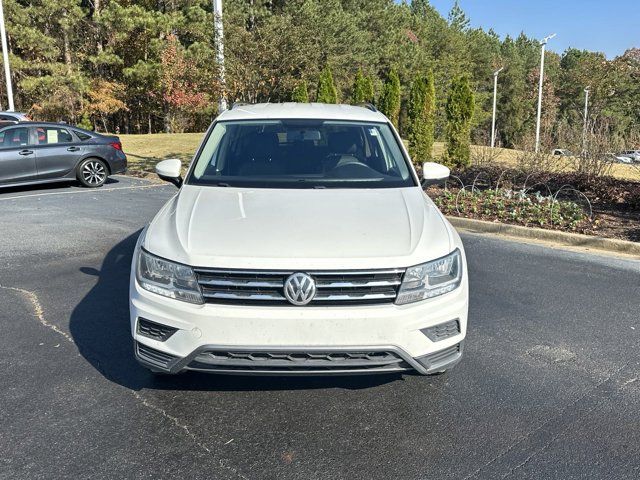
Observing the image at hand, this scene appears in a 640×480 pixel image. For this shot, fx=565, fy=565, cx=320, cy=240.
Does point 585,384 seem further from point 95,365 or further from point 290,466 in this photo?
point 95,365

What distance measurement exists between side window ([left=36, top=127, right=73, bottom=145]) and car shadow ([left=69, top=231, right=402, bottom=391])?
25.5 ft

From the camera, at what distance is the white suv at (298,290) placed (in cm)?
285

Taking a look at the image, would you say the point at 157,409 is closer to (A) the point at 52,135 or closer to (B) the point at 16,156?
(B) the point at 16,156

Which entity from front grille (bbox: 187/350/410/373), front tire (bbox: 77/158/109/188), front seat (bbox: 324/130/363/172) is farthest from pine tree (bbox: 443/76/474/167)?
front grille (bbox: 187/350/410/373)

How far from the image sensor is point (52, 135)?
12.1 metres

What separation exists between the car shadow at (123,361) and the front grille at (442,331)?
2.25 feet

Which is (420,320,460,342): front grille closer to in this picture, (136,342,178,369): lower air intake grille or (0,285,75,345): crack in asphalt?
(136,342,178,369): lower air intake grille

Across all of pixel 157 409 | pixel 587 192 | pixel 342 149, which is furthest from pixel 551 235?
pixel 157 409

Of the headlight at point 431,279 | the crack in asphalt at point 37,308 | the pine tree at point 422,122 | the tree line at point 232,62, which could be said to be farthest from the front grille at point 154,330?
the pine tree at point 422,122

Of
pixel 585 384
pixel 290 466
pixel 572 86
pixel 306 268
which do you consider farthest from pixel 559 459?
pixel 572 86

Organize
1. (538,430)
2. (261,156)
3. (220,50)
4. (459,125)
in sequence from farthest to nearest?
(459,125) → (220,50) → (261,156) → (538,430)

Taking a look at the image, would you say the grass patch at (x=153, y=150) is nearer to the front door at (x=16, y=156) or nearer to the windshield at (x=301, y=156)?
the front door at (x=16, y=156)

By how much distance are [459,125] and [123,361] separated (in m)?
13.3

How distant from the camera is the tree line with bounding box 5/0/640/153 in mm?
15242
